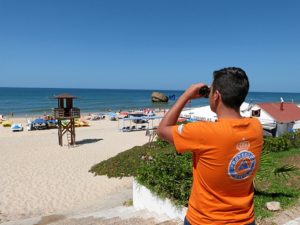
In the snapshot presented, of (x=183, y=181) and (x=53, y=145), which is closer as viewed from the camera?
(x=183, y=181)

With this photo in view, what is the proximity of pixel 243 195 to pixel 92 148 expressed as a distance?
667 inches

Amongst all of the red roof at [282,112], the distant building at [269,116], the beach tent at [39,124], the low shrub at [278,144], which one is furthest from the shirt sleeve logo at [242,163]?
the beach tent at [39,124]

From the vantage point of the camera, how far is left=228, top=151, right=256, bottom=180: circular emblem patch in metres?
1.63

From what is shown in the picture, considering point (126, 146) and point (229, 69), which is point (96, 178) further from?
point (229, 69)

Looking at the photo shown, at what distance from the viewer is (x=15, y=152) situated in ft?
55.2

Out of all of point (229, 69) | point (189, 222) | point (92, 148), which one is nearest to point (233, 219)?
point (189, 222)

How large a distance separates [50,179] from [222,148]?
11.2 metres

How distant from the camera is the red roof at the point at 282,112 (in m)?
14.7

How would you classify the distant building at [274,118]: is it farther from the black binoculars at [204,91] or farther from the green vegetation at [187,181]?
the black binoculars at [204,91]

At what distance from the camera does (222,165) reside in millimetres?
1619

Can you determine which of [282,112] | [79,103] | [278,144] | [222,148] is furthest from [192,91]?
[79,103]

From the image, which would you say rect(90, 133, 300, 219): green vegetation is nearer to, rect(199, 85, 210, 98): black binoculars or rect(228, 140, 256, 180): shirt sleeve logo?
rect(228, 140, 256, 180): shirt sleeve logo

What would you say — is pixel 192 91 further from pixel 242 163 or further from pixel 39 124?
pixel 39 124

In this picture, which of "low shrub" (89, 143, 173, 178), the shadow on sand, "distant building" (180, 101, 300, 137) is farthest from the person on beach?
the shadow on sand
